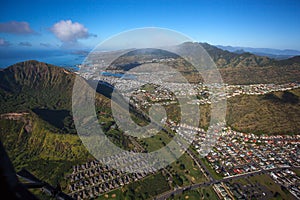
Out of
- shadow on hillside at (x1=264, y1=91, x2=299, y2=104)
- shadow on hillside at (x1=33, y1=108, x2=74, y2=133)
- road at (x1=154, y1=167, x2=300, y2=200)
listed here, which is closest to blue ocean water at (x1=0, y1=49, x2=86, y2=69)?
shadow on hillside at (x1=33, y1=108, x2=74, y2=133)

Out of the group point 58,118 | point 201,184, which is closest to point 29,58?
point 58,118

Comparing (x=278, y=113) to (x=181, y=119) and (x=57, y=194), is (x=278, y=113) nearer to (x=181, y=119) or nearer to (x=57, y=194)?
(x=181, y=119)

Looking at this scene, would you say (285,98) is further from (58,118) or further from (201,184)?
(58,118)

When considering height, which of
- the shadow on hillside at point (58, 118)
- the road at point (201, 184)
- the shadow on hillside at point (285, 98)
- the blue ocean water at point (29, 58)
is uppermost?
the blue ocean water at point (29, 58)

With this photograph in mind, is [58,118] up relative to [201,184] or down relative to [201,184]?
up

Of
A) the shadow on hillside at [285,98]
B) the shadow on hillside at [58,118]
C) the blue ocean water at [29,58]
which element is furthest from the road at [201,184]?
the blue ocean water at [29,58]

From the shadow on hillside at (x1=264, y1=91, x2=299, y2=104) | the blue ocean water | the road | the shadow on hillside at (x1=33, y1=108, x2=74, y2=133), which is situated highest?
the blue ocean water

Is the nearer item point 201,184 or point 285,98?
point 201,184

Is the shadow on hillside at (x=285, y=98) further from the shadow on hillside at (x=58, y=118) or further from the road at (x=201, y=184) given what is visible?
the shadow on hillside at (x=58, y=118)

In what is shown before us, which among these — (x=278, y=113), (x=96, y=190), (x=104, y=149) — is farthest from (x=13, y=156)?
(x=278, y=113)

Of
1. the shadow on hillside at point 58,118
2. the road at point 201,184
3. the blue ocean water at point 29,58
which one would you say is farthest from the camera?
the blue ocean water at point 29,58

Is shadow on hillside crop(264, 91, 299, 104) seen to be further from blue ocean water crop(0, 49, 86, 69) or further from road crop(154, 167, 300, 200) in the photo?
blue ocean water crop(0, 49, 86, 69)

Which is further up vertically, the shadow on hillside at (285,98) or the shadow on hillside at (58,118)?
the shadow on hillside at (285,98)
